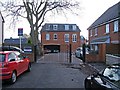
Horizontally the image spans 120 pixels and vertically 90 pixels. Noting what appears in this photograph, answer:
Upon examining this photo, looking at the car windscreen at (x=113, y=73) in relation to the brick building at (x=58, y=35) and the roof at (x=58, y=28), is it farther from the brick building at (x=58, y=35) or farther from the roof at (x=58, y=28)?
the roof at (x=58, y=28)

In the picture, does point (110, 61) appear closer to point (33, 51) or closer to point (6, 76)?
point (33, 51)

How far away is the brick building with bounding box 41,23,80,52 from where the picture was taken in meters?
57.4

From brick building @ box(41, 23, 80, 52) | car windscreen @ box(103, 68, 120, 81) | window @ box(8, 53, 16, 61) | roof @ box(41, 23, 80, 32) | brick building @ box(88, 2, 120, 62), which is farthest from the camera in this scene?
roof @ box(41, 23, 80, 32)

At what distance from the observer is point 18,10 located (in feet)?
98.9

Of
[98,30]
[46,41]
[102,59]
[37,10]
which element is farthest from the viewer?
[46,41]

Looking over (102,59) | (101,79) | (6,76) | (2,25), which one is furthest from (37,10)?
(101,79)

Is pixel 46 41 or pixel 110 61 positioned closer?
pixel 110 61

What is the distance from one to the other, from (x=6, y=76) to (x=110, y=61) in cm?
981

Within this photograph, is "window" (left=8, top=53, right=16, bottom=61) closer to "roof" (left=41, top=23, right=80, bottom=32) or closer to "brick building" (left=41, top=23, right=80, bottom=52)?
"brick building" (left=41, top=23, right=80, bottom=52)

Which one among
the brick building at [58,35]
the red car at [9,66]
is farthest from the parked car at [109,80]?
the brick building at [58,35]

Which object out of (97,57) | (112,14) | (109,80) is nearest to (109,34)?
(112,14)

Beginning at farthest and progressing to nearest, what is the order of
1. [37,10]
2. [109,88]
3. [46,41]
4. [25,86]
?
[46,41]
[37,10]
[25,86]
[109,88]

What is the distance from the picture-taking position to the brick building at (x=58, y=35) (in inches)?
2259

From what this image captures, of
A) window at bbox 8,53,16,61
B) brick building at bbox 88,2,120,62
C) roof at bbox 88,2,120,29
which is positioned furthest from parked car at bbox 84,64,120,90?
roof at bbox 88,2,120,29
